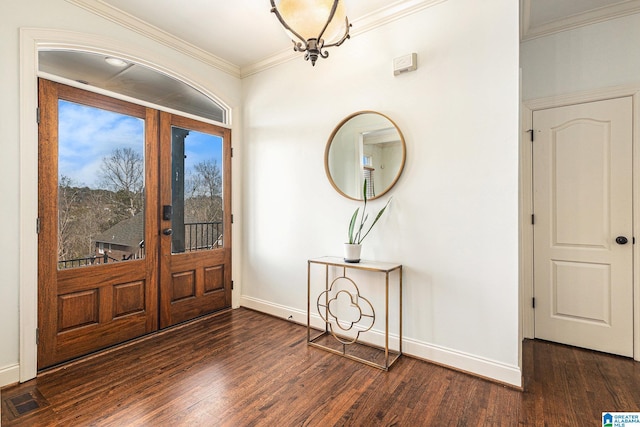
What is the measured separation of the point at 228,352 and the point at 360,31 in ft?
9.73

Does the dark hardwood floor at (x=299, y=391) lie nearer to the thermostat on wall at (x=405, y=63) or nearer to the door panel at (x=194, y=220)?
the door panel at (x=194, y=220)

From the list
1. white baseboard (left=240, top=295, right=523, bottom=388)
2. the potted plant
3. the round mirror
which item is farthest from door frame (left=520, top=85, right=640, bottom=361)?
the potted plant

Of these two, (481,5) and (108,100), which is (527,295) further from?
(108,100)

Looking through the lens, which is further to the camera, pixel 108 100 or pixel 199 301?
pixel 199 301

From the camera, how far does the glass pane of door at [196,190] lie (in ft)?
10.0

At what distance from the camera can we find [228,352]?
2521mm

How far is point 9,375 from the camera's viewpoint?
2027 millimetres

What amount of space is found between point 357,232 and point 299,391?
1323mm

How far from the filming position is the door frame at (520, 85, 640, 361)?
7.77 feet

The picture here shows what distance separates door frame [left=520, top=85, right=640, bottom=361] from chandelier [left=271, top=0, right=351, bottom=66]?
160 cm

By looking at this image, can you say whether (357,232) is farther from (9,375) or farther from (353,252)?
(9,375)

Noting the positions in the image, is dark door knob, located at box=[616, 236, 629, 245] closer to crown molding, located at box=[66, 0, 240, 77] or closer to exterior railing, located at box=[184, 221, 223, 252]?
exterior railing, located at box=[184, 221, 223, 252]

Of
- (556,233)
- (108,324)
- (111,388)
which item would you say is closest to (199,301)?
(108,324)

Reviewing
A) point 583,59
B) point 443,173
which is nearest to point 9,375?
point 443,173
